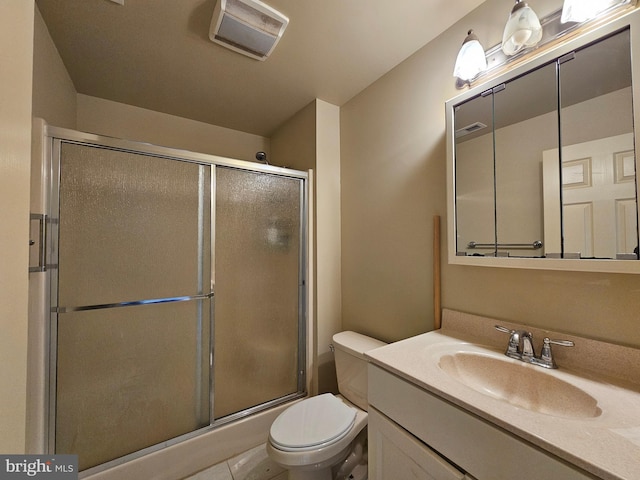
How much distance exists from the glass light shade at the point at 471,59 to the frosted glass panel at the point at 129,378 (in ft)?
5.70

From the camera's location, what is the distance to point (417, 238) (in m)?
1.44

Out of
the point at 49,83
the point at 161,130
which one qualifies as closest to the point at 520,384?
the point at 49,83

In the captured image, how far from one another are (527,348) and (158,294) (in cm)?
166

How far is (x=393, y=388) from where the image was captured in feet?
2.98

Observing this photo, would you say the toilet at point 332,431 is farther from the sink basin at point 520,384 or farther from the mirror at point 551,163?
the mirror at point 551,163

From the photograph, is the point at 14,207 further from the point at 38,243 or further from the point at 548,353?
the point at 548,353

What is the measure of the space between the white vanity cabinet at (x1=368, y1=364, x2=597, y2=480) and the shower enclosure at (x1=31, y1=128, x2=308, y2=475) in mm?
942

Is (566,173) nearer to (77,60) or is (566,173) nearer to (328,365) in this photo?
(328,365)

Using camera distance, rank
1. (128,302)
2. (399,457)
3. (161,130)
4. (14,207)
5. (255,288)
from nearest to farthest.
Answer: (14,207), (399,457), (128,302), (255,288), (161,130)

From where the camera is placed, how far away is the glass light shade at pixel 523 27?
3.13ft

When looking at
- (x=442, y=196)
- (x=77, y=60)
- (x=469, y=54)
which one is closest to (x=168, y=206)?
(x=77, y=60)

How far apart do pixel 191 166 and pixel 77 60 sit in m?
0.86

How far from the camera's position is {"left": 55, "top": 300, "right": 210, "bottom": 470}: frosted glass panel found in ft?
3.95

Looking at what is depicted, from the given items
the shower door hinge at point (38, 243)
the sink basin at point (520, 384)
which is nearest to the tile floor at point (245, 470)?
the sink basin at point (520, 384)
